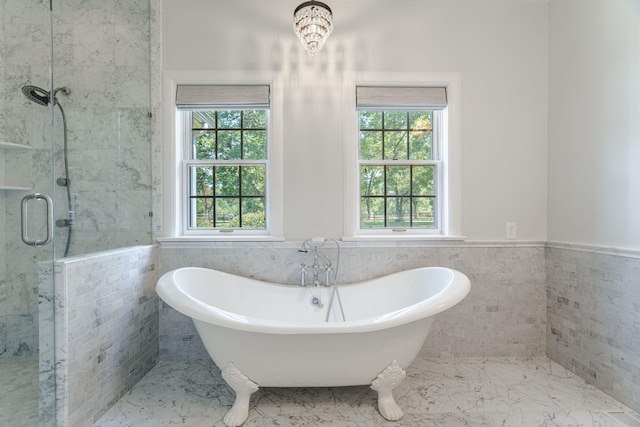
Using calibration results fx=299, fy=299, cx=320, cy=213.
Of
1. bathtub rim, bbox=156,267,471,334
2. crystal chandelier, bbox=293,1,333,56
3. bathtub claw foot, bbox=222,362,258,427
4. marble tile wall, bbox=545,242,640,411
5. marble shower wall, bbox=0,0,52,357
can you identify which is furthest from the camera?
crystal chandelier, bbox=293,1,333,56

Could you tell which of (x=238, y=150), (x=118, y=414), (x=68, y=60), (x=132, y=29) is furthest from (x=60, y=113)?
(x=118, y=414)

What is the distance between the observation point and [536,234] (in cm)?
212

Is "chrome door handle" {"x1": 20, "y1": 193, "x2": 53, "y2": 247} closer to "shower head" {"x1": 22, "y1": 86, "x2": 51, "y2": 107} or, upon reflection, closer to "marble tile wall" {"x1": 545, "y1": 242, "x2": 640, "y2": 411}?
"shower head" {"x1": 22, "y1": 86, "x2": 51, "y2": 107}

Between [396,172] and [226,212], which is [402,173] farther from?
[226,212]

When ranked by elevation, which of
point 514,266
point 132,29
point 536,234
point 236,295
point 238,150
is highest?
point 132,29

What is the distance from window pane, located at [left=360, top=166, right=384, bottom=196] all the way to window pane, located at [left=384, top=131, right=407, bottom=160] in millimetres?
120

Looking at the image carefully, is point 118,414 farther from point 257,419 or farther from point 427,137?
point 427,137

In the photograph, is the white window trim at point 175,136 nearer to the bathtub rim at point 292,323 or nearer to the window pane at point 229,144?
the window pane at point 229,144

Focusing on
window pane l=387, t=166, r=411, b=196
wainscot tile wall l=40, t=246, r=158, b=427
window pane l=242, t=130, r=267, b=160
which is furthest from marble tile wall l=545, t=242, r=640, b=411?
wainscot tile wall l=40, t=246, r=158, b=427

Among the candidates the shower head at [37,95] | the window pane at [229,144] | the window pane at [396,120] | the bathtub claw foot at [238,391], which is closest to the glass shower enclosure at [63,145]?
the shower head at [37,95]

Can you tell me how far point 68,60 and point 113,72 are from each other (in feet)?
0.77

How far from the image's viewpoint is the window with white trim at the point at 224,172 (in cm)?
219

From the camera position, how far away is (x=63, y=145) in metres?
1.75

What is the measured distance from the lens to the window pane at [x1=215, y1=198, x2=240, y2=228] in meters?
2.21
